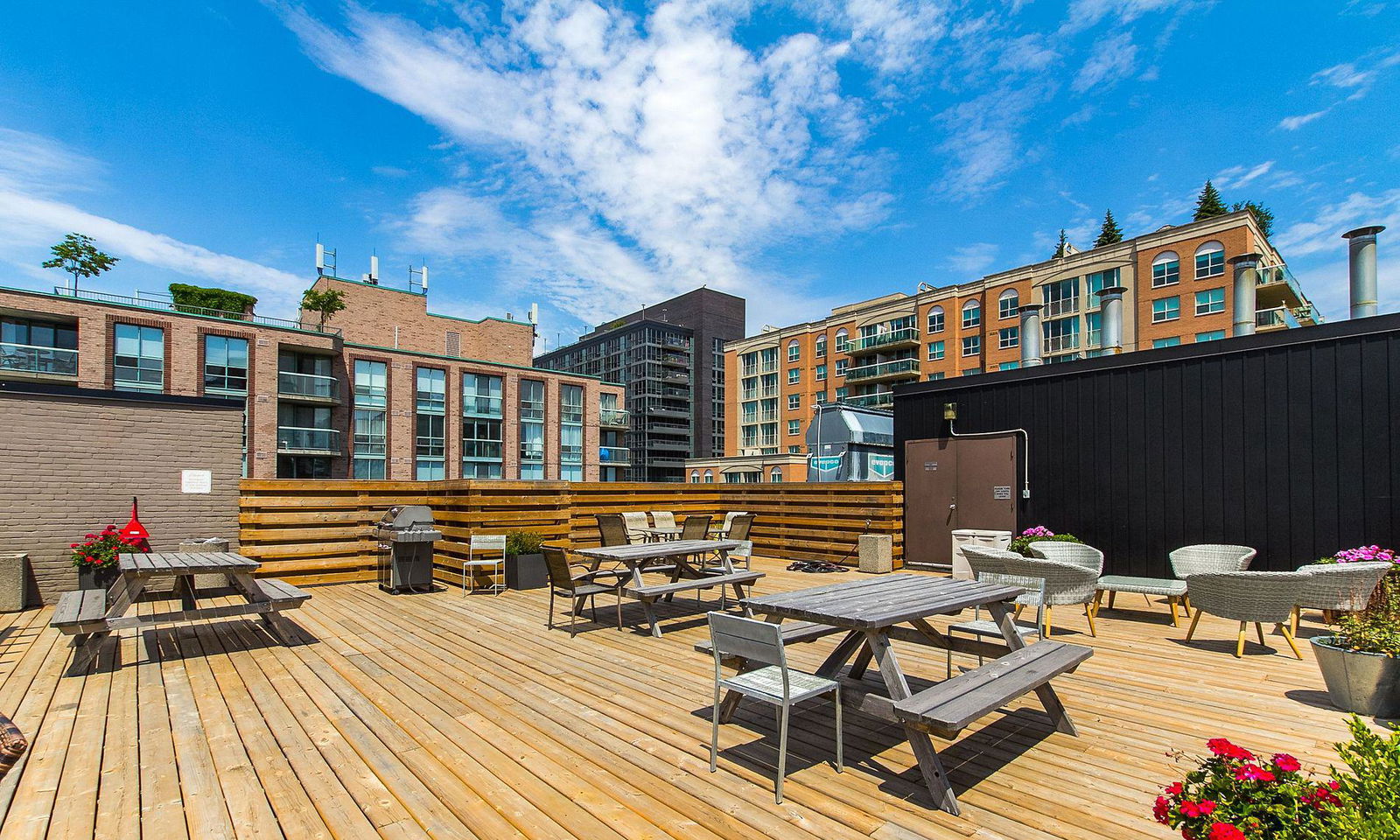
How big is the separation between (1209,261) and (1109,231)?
2120 cm

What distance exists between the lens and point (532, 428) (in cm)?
4222

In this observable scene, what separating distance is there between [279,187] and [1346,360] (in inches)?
1065

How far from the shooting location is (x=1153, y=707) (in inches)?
175

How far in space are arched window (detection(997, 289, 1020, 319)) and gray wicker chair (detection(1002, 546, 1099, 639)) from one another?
4106 cm

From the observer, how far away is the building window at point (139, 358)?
27641mm

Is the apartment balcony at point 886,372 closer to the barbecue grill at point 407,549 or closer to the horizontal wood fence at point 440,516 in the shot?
the horizontal wood fence at point 440,516

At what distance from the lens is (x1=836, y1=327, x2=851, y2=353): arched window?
53500 mm

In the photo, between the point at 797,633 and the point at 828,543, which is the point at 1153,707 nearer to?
the point at 797,633

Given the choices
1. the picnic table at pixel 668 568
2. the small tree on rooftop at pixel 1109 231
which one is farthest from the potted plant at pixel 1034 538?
the small tree on rooftop at pixel 1109 231

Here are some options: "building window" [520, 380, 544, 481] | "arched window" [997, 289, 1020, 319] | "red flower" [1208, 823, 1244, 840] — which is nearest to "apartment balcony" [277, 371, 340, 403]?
"building window" [520, 380, 544, 481]

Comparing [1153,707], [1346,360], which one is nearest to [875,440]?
[1346,360]

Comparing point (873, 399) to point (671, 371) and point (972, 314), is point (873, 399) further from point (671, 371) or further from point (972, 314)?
point (671, 371)

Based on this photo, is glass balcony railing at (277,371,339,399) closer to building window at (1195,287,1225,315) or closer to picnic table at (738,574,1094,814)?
picnic table at (738,574,1094,814)

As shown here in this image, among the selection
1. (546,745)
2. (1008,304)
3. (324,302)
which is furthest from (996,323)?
(546,745)
